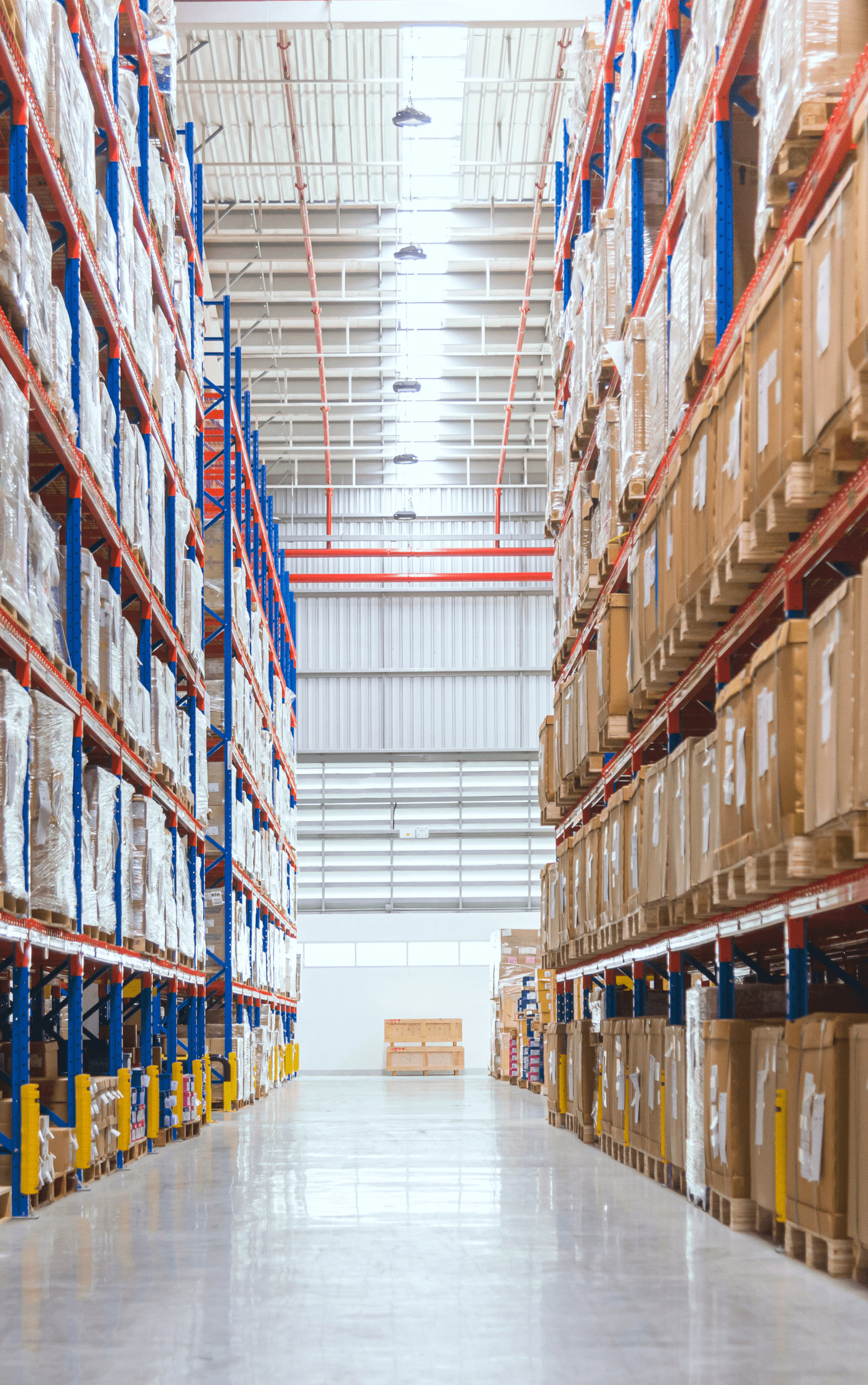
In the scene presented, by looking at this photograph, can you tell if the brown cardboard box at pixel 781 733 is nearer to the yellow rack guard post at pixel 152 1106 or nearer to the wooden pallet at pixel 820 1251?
the wooden pallet at pixel 820 1251

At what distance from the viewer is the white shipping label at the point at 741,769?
18.1 feet

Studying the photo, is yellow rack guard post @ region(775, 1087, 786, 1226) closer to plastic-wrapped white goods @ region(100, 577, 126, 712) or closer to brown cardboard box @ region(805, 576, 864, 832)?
brown cardboard box @ region(805, 576, 864, 832)

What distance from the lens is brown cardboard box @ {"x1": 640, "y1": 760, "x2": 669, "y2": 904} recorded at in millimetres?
7438

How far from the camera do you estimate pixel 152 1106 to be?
1006 cm

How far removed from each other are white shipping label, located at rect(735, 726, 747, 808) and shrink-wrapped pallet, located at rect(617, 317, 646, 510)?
310cm

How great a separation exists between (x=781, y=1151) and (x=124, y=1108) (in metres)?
4.81

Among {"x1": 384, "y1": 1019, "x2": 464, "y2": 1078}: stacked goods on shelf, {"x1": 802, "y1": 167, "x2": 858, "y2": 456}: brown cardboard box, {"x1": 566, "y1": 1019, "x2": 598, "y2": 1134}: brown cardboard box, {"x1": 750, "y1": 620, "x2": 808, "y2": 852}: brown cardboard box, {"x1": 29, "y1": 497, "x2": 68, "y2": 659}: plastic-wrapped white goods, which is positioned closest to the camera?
{"x1": 802, "y1": 167, "x2": 858, "y2": 456}: brown cardboard box

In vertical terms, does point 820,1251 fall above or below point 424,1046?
above

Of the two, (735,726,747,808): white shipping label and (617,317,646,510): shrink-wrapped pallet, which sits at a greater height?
(617,317,646,510): shrink-wrapped pallet

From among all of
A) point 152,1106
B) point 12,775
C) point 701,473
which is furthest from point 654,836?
point 152,1106

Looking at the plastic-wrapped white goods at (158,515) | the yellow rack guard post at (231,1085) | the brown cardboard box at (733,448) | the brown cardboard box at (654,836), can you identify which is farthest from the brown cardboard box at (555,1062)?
the brown cardboard box at (733,448)

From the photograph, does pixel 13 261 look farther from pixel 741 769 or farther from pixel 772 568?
pixel 741 769

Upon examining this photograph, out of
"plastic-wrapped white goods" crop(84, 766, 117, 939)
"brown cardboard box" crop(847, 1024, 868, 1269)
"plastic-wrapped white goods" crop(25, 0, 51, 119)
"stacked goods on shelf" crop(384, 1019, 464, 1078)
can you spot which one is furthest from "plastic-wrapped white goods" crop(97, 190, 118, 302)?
"stacked goods on shelf" crop(384, 1019, 464, 1078)

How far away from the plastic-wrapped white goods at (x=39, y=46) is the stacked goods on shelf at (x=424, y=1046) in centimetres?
2057
